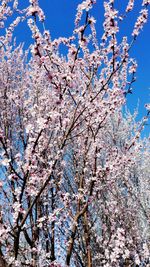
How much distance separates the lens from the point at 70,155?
10.4 metres

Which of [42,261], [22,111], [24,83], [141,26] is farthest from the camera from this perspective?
[24,83]

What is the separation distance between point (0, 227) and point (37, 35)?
2412 mm

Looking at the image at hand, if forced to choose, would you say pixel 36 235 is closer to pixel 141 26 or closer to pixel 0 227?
pixel 0 227

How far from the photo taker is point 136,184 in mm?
11172

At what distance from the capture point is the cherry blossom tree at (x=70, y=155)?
4.20 m

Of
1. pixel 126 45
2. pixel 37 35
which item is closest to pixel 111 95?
pixel 126 45

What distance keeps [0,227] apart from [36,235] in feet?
8.75

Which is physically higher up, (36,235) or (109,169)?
(109,169)

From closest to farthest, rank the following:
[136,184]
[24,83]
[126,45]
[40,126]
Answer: [40,126], [126,45], [24,83], [136,184]

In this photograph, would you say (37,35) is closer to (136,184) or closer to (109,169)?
(109,169)

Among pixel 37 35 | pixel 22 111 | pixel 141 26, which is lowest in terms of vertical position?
pixel 37 35

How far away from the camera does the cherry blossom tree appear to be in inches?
165

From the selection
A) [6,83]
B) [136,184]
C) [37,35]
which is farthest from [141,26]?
[136,184]

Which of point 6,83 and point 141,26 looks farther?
point 6,83
